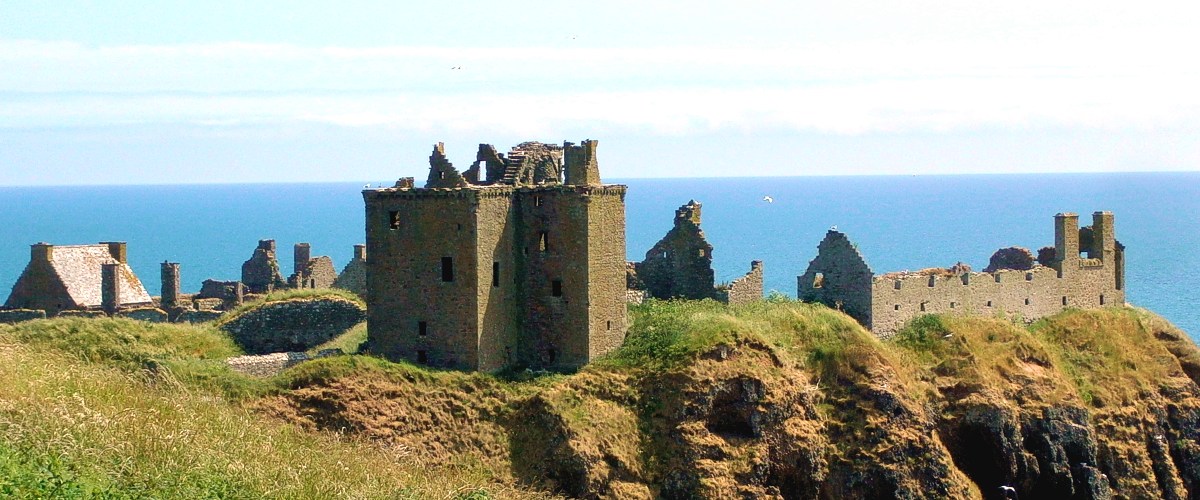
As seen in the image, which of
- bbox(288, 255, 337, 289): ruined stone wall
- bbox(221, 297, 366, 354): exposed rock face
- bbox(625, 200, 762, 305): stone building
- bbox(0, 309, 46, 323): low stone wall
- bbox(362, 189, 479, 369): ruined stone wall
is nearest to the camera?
bbox(362, 189, 479, 369): ruined stone wall

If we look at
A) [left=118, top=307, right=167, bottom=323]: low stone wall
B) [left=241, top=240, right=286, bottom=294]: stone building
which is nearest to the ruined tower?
[left=118, top=307, right=167, bottom=323]: low stone wall

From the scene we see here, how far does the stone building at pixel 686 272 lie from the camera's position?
4222cm

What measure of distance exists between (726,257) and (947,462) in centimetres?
8882

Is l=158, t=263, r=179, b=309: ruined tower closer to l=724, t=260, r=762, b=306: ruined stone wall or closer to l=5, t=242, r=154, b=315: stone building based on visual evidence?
l=5, t=242, r=154, b=315: stone building

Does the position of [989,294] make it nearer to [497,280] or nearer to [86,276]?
[497,280]

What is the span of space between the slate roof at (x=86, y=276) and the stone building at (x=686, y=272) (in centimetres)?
1479

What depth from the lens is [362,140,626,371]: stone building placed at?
34.8 m

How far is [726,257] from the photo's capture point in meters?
126

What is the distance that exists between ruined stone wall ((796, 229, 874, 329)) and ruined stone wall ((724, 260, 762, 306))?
1643mm

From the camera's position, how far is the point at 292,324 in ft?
125

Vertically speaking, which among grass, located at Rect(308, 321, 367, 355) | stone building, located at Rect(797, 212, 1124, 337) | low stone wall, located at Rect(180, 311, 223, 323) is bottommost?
grass, located at Rect(308, 321, 367, 355)

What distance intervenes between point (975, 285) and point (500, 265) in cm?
1575

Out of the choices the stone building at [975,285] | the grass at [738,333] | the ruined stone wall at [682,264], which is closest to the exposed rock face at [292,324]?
the grass at [738,333]

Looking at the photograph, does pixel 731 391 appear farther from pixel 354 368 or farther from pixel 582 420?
pixel 354 368
